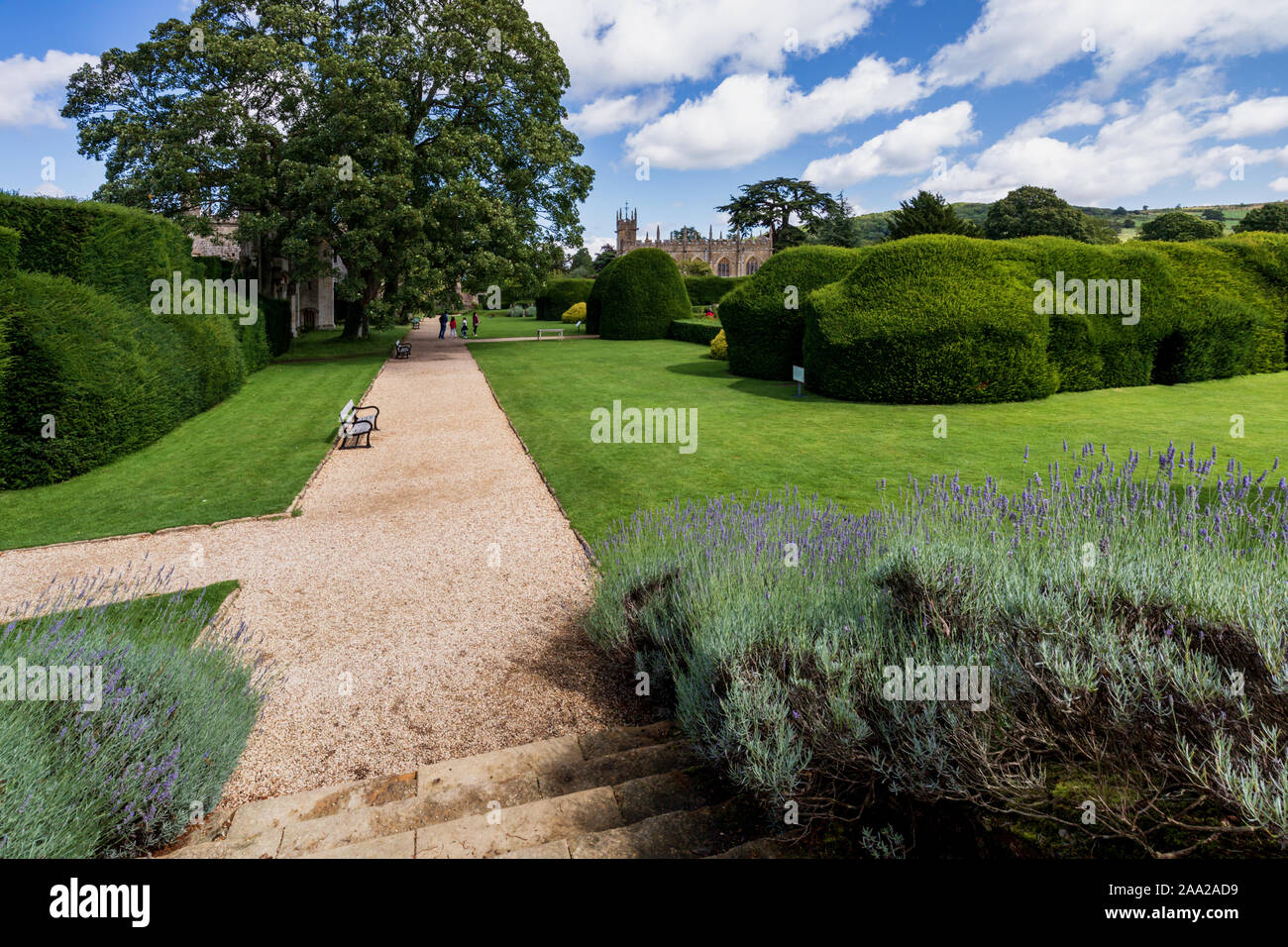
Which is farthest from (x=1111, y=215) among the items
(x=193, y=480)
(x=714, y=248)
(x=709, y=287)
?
(x=193, y=480)

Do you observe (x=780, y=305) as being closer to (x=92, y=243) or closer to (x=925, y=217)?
(x=92, y=243)

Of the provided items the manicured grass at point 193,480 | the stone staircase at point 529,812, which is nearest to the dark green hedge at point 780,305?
the manicured grass at point 193,480

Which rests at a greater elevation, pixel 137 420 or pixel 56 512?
pixel 137 420

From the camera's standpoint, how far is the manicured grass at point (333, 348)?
26234 millimetres

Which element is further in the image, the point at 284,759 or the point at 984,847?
the point at 284,759

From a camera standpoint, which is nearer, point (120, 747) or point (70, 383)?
point (120, 747)

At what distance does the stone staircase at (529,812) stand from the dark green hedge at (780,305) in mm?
15673

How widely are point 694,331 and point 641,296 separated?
4118 millimetres

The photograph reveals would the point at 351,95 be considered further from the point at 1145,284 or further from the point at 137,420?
the point at 1145,284

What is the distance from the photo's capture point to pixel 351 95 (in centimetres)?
2364

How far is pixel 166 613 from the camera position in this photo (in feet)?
18.4
